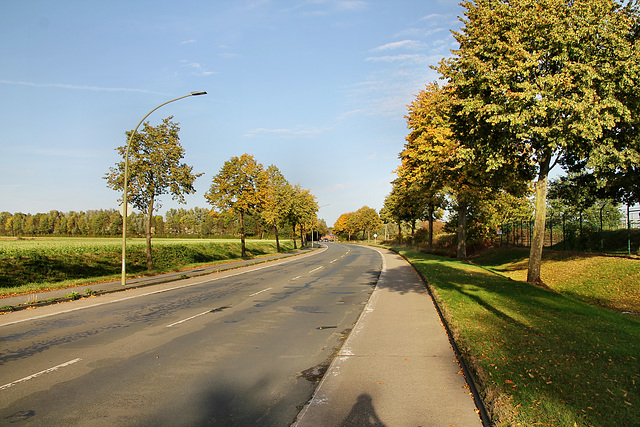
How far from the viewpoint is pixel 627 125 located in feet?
46.3

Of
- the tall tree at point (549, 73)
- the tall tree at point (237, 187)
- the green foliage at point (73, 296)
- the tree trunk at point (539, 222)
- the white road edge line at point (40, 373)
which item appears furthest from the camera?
the tall tree at point (237, 187)

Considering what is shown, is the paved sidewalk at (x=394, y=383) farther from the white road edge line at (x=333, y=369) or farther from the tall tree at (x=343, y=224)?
the tall tree at (x=343, y=224)

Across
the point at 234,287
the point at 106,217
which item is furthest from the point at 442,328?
the point at 106,217

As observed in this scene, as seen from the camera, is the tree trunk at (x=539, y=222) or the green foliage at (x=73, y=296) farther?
the tree trunk at (x=539, y=222)

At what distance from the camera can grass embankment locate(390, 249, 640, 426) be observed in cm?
409

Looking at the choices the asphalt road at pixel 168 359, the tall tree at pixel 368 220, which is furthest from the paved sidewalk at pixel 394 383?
the tall tree at pixel 368 220

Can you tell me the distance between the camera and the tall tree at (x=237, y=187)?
37.6 metres

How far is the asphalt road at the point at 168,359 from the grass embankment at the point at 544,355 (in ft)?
8.15

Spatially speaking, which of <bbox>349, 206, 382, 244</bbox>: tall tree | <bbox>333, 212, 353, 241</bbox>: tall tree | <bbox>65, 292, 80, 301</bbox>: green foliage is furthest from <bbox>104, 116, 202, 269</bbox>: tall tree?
<bbox>333, 212, 353, 241</bbox>: tall tree

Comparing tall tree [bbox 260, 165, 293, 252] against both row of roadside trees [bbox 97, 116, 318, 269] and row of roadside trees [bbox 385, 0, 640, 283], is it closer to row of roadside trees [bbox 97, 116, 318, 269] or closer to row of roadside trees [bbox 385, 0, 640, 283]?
row of roadside trees [bbox 97, 116, 318, 269]

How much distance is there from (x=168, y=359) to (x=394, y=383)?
3.90m

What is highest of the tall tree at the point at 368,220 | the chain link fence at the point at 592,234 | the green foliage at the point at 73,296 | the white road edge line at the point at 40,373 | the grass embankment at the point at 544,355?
the tall tree at the point at 368,220

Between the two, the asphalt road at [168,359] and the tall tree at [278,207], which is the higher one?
the tall tree at [278,207]

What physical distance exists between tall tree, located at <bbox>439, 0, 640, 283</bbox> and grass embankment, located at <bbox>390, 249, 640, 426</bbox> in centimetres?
476
